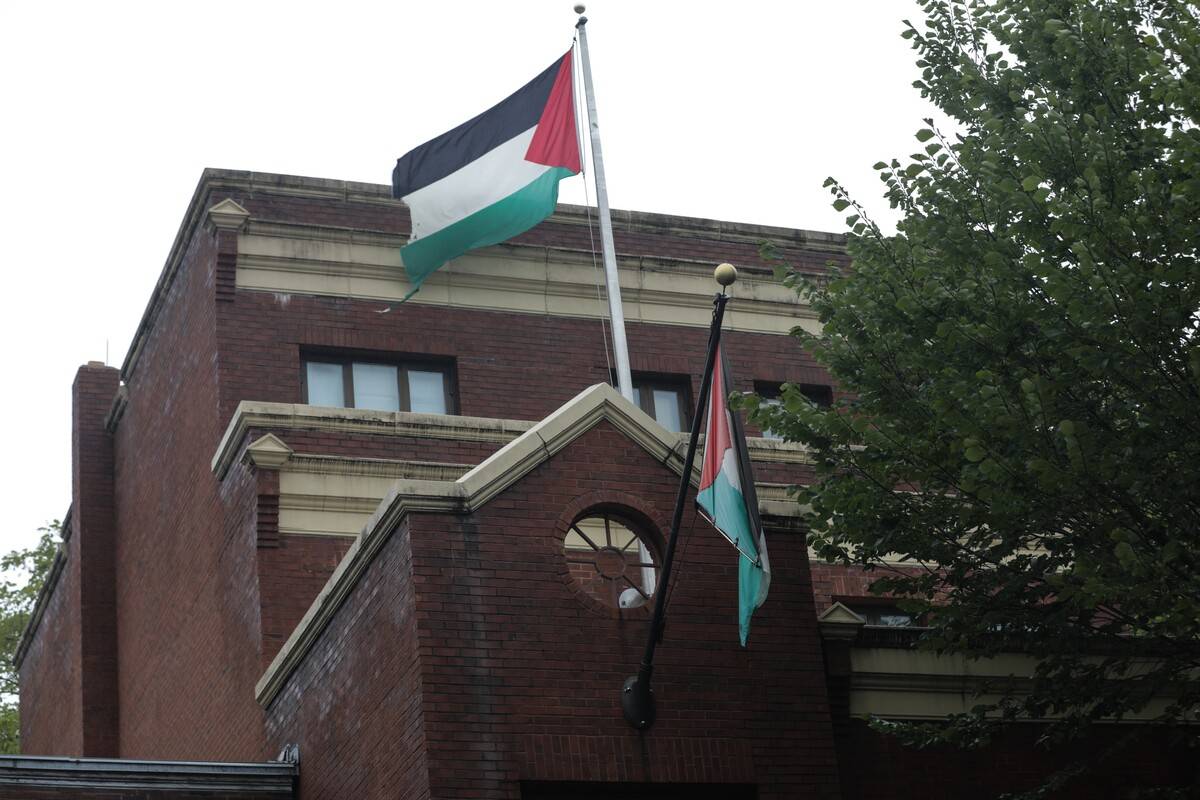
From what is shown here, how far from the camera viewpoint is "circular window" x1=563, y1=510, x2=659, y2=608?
14.6 meters

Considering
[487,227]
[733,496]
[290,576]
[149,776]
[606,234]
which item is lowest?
[149,776]

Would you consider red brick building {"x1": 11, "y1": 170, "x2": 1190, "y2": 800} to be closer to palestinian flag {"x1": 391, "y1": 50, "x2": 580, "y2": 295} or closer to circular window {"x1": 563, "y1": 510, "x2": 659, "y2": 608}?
circular window {"x1": 563, "y1": 510, "x2": 659, "y2": 608}

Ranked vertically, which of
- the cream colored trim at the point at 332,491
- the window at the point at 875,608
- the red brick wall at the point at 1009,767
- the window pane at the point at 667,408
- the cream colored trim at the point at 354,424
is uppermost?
the window pane at the point at 667,408

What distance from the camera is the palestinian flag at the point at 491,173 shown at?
2244cm

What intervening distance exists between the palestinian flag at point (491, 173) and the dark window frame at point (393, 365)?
1.05 m

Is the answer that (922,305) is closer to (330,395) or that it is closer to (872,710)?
(872,710)

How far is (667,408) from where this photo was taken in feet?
80.1

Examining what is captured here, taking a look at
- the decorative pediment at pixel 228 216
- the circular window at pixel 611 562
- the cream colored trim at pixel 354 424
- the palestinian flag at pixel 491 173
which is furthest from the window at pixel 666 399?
the decorative pediment at pixel 228 216

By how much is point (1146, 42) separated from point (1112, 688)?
534 cm

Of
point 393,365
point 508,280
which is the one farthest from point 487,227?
point 393,365

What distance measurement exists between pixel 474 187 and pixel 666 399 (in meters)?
4.24

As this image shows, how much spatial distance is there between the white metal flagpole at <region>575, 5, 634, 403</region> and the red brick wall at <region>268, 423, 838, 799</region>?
5.37 metres

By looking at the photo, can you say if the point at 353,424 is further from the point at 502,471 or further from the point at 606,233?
the point at 502,471

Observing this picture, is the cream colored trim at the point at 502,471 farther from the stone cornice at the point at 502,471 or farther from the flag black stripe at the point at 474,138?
the flag black stripe at the point at 474,138
